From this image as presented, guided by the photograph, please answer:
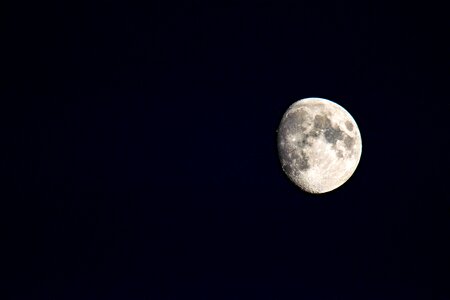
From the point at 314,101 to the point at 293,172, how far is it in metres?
0.79

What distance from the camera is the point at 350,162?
459 cm

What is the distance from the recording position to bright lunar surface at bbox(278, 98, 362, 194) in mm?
4445

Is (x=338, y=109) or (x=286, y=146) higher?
(x=338, y=109)

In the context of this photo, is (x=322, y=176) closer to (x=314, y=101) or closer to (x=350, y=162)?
(x=350, y=162)

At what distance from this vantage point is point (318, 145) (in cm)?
442

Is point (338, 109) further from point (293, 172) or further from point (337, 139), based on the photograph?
point (293, 172)

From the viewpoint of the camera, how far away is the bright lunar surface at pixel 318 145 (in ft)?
14.6

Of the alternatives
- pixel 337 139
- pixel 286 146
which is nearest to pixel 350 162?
pixel 337 139

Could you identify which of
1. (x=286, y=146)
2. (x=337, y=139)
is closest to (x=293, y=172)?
(x=286, y=146)

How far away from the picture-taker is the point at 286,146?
465 cm

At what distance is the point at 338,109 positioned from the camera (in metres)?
4.71

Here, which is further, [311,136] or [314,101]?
[314,101]

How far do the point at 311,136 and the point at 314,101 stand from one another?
1.59ft

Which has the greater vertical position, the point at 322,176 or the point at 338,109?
the point at 338,109
